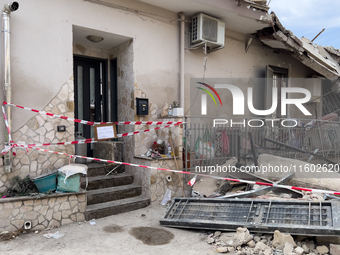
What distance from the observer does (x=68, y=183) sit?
492cm

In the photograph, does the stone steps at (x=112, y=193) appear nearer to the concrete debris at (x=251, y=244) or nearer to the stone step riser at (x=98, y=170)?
the stone step riser at (x=98, y=170)

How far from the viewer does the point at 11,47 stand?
4969mm

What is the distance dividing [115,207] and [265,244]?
2926 mm

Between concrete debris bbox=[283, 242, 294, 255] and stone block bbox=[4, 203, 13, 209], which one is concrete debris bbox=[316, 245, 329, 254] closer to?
concrete debris bbox=[283, 242, 294, 255]

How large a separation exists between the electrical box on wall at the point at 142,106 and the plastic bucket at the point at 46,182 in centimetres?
242

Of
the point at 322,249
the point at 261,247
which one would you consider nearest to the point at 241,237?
the point at 261,247

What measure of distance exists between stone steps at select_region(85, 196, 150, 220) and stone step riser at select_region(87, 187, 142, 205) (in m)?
0.09

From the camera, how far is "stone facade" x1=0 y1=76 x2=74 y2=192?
503cm

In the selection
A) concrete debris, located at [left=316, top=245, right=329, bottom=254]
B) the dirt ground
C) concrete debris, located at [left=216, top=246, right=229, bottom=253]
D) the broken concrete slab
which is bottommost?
the dirt ground

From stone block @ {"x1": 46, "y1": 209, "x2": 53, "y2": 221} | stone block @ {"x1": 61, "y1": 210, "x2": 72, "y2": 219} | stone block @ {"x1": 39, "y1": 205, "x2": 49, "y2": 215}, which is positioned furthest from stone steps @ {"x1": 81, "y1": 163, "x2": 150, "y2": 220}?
stone block @ {"x1": 39, "y1": 205, "x2": 49, "y2": 215}

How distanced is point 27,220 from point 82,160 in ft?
7.29

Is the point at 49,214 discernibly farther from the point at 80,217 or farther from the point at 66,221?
the point at 80,217

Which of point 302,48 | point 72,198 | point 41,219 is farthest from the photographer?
point 302,48

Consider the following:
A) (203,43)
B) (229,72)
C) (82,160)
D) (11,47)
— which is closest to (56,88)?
(11,47)
